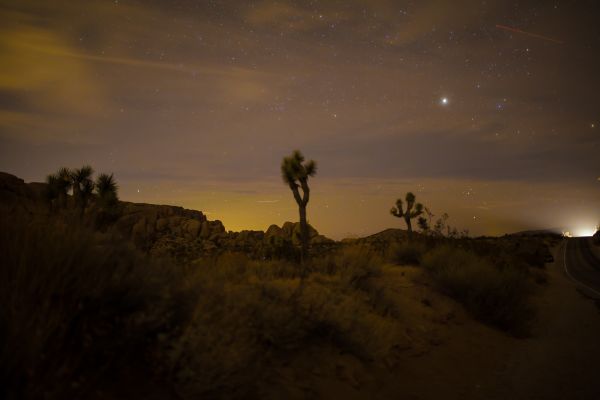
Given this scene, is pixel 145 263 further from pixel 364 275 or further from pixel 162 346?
pixel 364 275

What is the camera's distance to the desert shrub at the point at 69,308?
8.20ft

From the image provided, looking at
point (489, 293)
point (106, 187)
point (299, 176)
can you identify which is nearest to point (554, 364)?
point (489, 293)

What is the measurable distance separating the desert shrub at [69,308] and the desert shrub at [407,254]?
11.4 meters

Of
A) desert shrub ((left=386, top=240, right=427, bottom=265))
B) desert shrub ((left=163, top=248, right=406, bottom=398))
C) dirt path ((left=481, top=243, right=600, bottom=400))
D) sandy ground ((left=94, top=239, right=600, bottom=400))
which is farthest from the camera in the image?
desert shrub ((left=386, top=240, right=427, bottom=265))

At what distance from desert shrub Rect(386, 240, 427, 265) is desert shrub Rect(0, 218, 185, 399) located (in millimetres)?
11404

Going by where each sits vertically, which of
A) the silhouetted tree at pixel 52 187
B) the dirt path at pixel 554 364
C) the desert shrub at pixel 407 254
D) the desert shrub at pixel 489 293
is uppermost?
the silhouetted tree at pixel 52 187

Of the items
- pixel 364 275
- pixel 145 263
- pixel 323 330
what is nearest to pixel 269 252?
pixel 364 275

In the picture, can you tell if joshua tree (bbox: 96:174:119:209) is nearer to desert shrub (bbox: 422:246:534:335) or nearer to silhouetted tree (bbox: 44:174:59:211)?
silhouetted tree (bbox: 44:174:59:211)

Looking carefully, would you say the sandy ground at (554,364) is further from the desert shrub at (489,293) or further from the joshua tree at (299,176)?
the joshua tree at (299,176)

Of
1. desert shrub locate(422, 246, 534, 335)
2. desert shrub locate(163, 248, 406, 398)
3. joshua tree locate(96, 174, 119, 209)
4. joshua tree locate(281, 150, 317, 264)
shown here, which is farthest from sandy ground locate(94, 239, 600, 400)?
joshua tree locate(96, 174, 119, 209)

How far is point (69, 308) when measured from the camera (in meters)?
3.09

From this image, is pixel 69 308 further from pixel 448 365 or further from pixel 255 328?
pixel 448 365

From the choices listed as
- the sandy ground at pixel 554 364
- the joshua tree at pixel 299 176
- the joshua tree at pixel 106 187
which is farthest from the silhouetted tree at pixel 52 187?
the sandy ground at pixel 554 364

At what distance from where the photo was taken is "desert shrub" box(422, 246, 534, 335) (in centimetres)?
897
